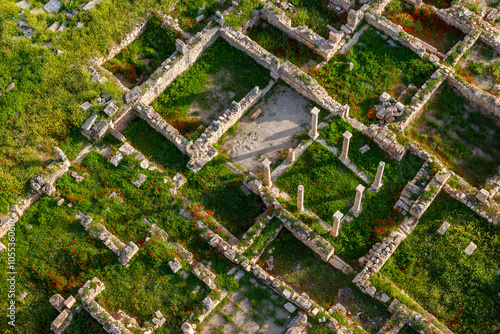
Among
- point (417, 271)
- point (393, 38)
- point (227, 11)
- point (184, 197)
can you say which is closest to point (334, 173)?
point (417, 271)

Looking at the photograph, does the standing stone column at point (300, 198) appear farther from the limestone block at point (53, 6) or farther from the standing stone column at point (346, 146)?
the limestone block at point (53, 6)

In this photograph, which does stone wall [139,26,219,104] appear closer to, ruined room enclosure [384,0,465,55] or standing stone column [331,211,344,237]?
ruined room enclosure [384,0,465,55]

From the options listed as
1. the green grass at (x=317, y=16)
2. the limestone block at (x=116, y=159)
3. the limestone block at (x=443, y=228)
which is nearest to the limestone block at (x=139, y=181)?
the limestone block at (x=116, y=159)

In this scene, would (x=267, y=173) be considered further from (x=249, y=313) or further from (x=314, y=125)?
(x=249, y=313)

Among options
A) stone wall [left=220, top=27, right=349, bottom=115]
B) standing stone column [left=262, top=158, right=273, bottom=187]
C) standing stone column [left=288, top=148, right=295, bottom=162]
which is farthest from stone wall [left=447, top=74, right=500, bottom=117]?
standing stone column [left=262, top=158, right=273, bottom=187]

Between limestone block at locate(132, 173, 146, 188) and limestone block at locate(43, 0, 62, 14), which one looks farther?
limestone block at locate(43, 0, 62, 14)

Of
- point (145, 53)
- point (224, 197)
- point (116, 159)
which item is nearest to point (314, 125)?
point (224, 197)

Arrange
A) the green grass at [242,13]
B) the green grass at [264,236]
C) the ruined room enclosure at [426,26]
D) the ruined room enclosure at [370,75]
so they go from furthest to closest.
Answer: the ruined room enclosure at [426,26] → the green grass at [242,13] → the ruined room enclosure at [370,75] → the green grass at [264,236]
